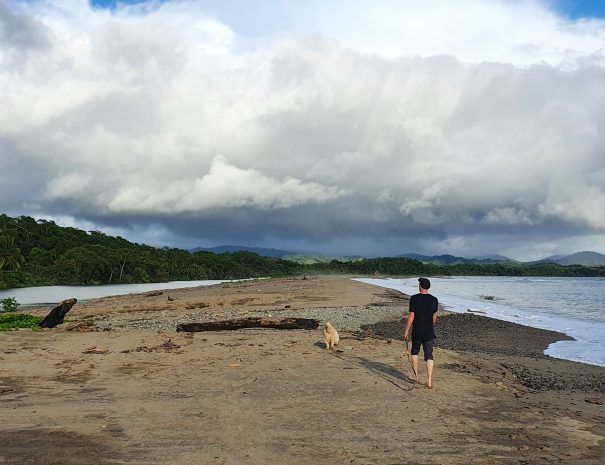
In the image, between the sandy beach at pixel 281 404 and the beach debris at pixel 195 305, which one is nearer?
the sandy beach at pixel 281 404

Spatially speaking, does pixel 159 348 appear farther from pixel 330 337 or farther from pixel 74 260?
pixel 74 260

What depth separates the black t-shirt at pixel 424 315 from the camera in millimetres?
10383

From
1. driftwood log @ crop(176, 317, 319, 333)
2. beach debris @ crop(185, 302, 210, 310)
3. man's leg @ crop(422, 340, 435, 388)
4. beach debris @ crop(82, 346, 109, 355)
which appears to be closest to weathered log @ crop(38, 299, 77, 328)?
driftwood log @ crop(176, 317, 319, 333)

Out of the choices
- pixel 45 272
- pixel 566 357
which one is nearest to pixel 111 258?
pixel 45 272

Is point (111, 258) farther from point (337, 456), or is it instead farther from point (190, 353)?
point (337, 456)

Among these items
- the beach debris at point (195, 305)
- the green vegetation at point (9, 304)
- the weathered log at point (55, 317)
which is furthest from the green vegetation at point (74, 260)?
the weathered log at point (55, 317)

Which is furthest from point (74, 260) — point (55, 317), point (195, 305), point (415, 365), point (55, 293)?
point (415, 365)

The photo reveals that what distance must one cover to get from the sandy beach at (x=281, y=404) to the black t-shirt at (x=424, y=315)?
1.17m

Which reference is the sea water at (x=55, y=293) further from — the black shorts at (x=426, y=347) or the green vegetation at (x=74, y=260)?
the black shorts at (x=426, y=347)

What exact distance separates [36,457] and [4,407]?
9.79ft

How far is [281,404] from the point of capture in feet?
29.7

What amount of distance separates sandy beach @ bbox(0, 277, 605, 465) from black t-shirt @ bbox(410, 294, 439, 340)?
117 centimetres

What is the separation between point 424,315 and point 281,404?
3.63m

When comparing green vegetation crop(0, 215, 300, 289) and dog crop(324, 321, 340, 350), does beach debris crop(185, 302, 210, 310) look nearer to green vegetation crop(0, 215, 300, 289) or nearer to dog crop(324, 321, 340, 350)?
dog crop(324, 321, 340, 350)
